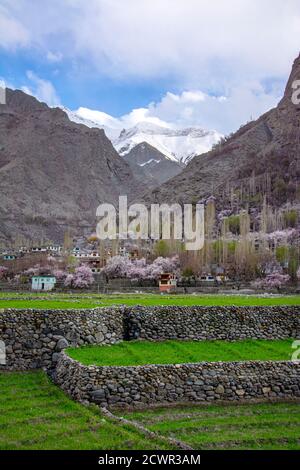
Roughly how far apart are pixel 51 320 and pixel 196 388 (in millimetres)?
6627

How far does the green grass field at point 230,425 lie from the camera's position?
1373 centimetres

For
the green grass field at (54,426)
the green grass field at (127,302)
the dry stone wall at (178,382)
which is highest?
the green grass field at (127,302)

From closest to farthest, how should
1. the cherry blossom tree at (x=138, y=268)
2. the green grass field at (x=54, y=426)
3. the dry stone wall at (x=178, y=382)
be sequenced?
the green grass field at (x=54, y=426)
the dry stone wall at (x=178, y=382)
the cherry blossom tree at (x=138, y=268)

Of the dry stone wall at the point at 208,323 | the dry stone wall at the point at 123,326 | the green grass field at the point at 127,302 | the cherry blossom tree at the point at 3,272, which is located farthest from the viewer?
the cherry blossom tree at the point at 3,272

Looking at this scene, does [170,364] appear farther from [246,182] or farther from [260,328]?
[246,182]

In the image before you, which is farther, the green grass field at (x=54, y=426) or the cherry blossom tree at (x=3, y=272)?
the cherry blossom tree at (x=3, y=272)

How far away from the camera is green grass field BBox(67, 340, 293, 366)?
19.2 m

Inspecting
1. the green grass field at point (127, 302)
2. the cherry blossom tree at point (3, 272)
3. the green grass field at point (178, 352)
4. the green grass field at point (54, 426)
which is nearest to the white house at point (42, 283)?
the cherry blossom tree at point (3, 272)

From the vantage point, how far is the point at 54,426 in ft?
46.7

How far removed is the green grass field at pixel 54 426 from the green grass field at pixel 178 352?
2012 millimetres

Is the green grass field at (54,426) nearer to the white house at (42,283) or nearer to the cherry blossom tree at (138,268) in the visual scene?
the white house at (42,283)

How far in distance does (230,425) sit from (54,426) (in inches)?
180

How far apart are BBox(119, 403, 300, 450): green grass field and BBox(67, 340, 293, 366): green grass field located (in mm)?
2756

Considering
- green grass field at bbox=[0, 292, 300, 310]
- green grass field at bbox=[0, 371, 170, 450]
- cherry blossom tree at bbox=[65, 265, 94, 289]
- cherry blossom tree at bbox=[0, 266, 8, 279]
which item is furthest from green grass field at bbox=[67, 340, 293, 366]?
cherry blossom tree at bbox=[0, 266, 8, 279]
